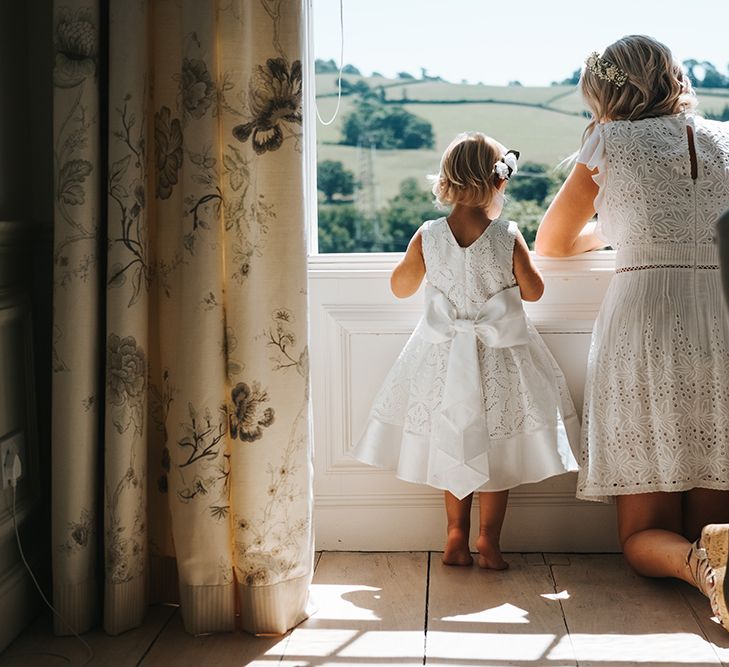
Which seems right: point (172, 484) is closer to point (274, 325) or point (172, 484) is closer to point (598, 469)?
point (274, 325)

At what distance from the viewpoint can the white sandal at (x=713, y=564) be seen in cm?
204

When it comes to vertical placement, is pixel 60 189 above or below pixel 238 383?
above

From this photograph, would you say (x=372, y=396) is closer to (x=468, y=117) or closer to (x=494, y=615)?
(x=494, y=615)

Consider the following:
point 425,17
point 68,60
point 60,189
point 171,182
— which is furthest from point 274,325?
point 425,17

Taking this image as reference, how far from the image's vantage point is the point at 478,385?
2.50 meters

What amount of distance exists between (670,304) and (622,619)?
0.76 m

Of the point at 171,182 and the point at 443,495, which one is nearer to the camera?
the point at 171,182

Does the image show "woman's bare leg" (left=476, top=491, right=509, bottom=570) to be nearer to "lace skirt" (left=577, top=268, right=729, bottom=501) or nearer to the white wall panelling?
the white wall panelling

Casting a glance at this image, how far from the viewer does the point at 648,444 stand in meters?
2.44

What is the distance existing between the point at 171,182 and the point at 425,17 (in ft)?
3.23

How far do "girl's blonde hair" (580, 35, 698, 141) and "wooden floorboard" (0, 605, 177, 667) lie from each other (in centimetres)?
167

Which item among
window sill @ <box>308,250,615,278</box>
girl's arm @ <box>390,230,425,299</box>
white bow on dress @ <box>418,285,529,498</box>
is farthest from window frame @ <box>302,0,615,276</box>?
white bow on dress @ <box>418,285,529,498</box>

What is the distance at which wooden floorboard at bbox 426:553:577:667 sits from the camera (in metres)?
2.11

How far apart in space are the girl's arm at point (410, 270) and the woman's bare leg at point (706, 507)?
2.92ft
